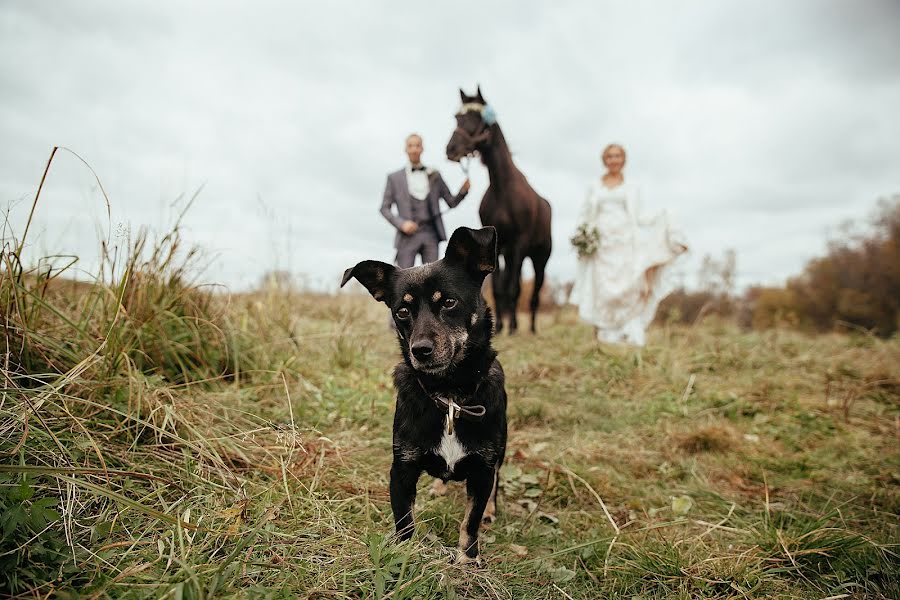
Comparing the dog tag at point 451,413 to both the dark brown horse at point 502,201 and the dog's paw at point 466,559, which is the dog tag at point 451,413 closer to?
the dog's paw at point 466,559

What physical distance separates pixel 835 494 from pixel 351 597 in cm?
323

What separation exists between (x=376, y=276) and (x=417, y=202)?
5168mm

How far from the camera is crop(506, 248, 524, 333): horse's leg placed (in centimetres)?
777

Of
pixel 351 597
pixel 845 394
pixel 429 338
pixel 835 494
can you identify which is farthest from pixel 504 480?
pixel 845 394

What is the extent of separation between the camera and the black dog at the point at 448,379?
7.60ft

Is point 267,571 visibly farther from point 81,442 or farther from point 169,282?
point 169,282

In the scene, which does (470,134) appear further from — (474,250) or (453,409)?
(453,409)

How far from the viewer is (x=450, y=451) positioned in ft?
7.57

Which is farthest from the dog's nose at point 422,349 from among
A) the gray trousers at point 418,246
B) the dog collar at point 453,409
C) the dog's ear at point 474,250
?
the gray trousers at point 418,246

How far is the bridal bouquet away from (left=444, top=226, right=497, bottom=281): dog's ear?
5.47 m

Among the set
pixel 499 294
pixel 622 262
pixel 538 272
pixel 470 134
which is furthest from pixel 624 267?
pixel 470 134

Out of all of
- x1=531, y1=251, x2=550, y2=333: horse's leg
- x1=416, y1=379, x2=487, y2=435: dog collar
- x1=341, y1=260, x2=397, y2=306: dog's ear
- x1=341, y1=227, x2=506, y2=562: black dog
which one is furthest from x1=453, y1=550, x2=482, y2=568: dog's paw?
x1=531, y1=251, x2=550, y2=333: horse's leg

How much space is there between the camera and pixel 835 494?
319cm

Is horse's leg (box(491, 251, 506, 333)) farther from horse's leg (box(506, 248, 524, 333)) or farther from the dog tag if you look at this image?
the dog tag
